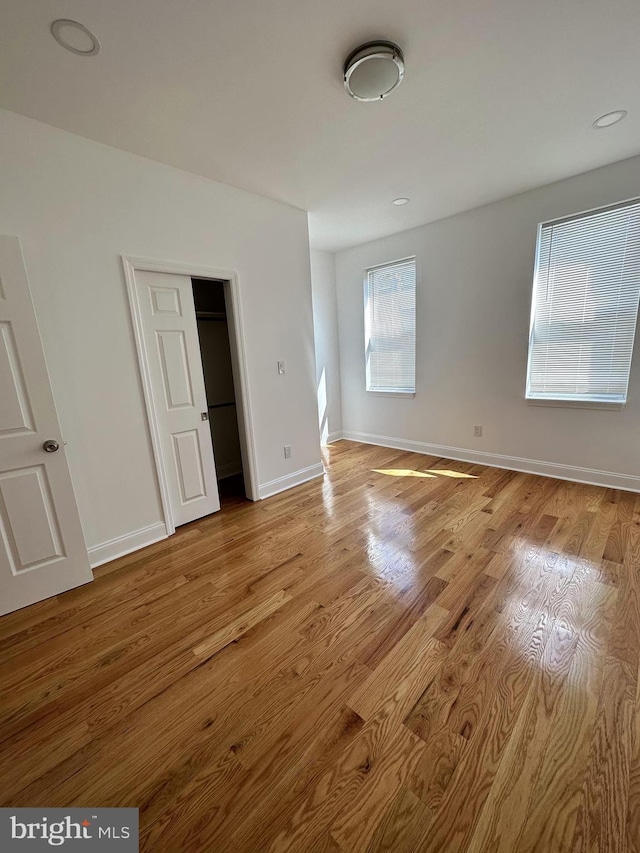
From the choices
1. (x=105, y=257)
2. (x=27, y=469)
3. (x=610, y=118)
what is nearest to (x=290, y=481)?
(x=27, y=469)

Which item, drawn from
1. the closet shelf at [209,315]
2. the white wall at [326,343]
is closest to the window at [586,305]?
the white wall at [326,343]

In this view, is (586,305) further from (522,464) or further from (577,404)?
(522,464)

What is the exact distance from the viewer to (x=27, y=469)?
76.2 inches

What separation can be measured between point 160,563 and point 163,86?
2.84 meters

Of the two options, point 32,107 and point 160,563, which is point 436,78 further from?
point 160,563

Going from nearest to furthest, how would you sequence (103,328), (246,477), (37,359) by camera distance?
(37,359) < (103,328) < (246,477)

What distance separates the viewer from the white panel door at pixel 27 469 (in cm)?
182

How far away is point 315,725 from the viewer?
1.27m

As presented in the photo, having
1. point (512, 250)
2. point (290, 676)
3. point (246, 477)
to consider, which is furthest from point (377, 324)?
point (290, 676)

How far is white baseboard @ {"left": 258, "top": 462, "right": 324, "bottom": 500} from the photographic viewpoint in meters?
3.36

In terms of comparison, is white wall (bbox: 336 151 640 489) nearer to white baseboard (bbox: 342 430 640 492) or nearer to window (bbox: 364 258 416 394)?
white baseboard (bbox: 342 430 640 492)

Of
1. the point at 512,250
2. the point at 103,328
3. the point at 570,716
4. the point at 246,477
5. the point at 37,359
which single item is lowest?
the point at 570,716

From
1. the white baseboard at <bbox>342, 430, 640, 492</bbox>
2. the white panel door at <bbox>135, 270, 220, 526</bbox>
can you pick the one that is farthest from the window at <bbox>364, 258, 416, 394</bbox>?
the white panel door at <bbox>135, 270, 220, 526</bbox>

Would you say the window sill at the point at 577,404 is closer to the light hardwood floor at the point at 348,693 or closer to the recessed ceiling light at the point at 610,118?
the light hardwood floor at the point at 348,693
